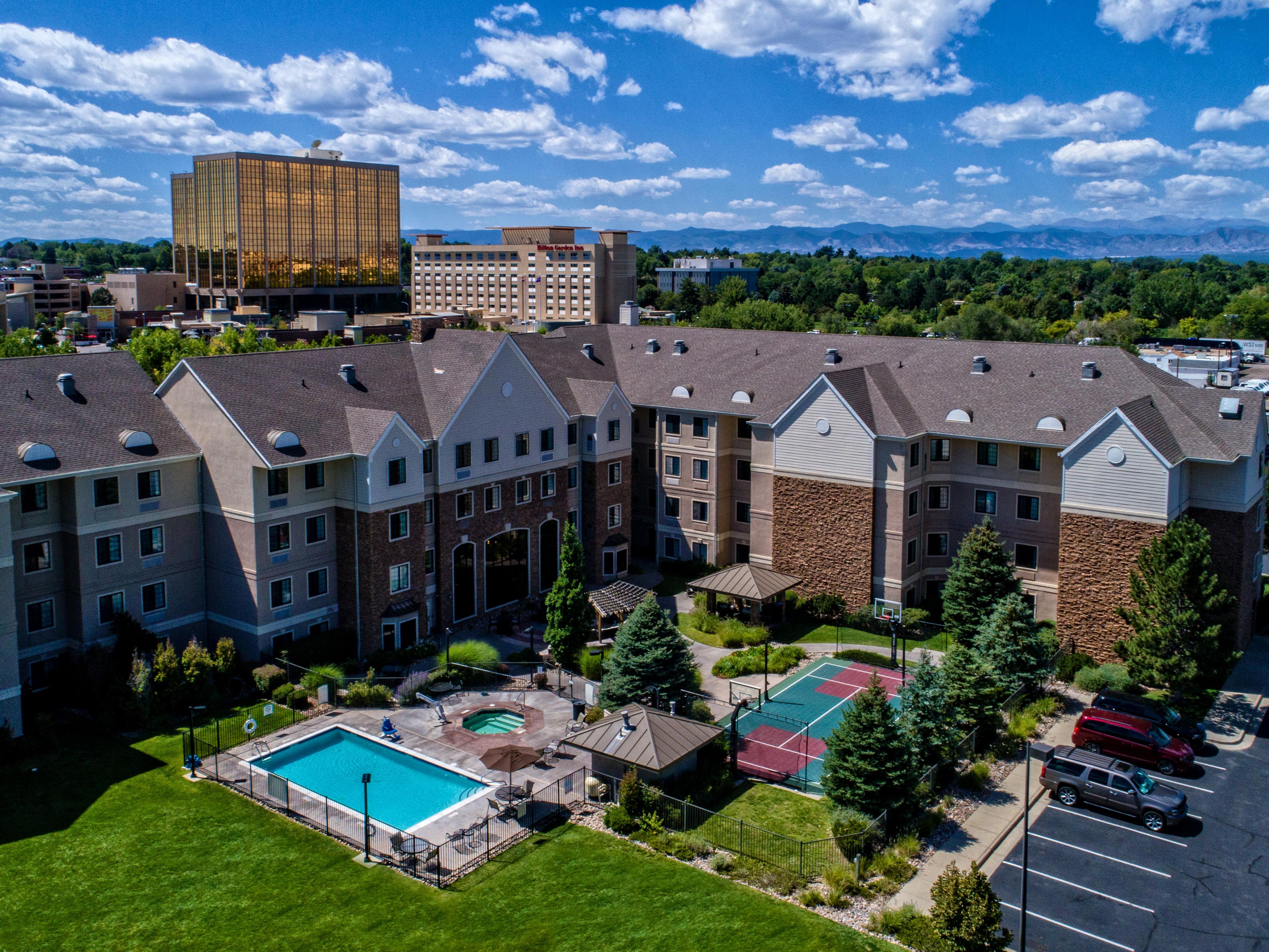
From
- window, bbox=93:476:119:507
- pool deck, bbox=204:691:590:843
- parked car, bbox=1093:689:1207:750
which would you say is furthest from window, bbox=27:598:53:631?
parked car, bbox=1093:689:1207:750

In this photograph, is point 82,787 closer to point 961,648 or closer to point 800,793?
point 800,793

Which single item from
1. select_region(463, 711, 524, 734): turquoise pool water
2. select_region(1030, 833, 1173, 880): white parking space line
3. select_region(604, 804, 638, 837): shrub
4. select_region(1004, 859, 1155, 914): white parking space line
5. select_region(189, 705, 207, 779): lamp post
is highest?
select_region(189, 705, 207, 779): lamp post

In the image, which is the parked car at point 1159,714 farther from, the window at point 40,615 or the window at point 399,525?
the window at point 40,615

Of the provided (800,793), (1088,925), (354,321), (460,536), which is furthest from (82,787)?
(354,321)

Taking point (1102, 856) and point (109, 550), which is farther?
point (109, 550)

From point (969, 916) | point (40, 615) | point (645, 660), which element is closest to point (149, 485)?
point (40, 615)

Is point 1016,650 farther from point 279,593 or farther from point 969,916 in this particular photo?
point 279,593

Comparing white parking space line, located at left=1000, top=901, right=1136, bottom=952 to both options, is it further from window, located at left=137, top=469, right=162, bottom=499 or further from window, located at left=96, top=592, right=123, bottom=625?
window, located at left=137, top=469, right=162, bottom=499
